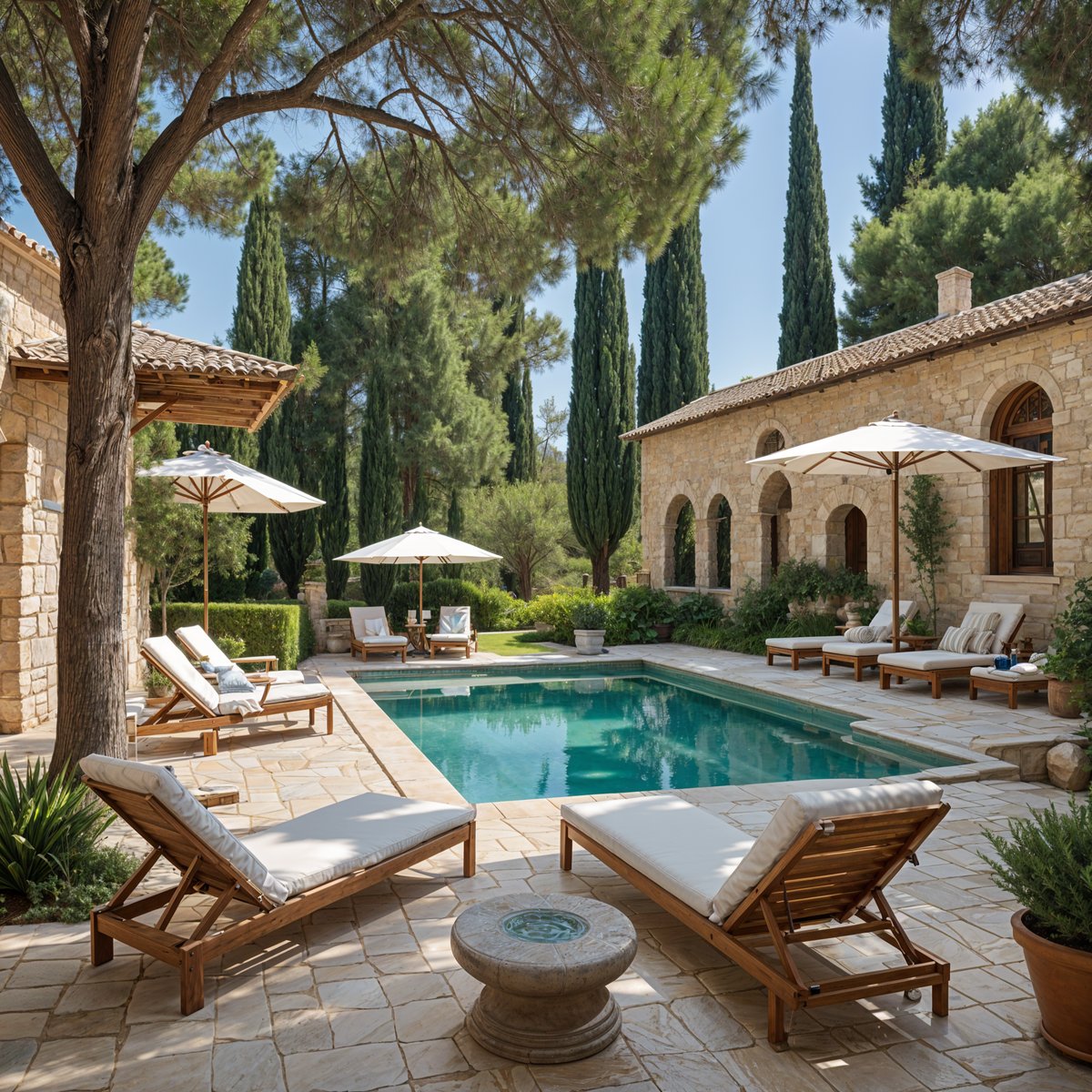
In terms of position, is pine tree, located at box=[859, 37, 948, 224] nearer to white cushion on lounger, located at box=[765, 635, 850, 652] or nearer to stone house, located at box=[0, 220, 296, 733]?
white cushion on lounger, located at box=[765, 635, 850, 652]

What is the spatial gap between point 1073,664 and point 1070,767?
83.2 inches

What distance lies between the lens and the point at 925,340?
1239 cm

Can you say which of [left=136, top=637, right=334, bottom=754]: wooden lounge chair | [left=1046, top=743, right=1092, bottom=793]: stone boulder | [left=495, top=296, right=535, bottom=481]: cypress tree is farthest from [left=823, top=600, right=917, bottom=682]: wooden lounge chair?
[left=495, top=296, right=535, bottom=481]: cypress tree

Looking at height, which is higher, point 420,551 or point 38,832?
point 420,551

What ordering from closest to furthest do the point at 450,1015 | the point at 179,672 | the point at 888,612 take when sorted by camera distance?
the point at 450,1015 < the point at 179,672 < the point at 888,612

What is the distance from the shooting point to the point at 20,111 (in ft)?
16.5

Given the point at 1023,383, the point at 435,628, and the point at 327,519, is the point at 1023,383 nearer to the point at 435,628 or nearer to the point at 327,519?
the point at 435,628

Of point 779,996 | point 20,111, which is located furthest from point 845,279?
point 779,996

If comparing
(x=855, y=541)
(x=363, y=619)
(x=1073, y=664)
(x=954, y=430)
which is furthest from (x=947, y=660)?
(x=363, y=619)

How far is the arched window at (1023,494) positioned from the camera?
37.0 feet

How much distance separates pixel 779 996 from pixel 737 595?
14.1m

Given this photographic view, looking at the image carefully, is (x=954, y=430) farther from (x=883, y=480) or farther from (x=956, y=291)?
(x=956, y=291)

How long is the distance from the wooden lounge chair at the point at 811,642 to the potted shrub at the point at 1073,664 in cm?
353

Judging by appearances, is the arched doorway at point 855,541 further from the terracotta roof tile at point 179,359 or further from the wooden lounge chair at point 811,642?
the terracotta roof tile at point 179,359
